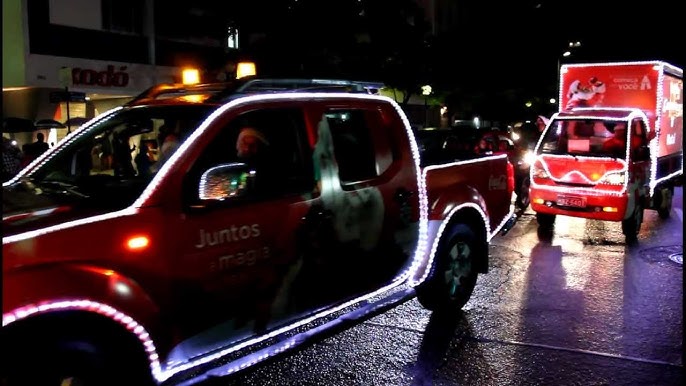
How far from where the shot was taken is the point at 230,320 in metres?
3.90

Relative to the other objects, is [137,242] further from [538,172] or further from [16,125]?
[16,125]

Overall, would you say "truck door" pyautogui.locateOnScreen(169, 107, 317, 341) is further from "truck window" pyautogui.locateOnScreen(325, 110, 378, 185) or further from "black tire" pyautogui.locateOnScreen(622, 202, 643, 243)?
"black tire" pyautogui.locateOnScreen(622, 202, 643, 243)

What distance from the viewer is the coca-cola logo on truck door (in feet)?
65.4

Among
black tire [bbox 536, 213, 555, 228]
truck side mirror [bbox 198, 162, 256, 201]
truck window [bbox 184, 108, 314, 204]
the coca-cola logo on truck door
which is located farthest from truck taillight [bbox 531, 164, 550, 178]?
the coca-cola logo on truck door

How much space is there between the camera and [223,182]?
150 inches

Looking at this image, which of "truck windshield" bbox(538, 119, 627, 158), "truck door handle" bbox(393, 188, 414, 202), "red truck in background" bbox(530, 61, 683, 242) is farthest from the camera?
"truck windshield" bbox(538, 119, 627, 158)

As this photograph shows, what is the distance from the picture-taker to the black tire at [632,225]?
32.2 ft

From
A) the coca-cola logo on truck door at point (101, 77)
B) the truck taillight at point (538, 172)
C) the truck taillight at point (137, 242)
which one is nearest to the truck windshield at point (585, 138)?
the truck taillight at point (538, 172)

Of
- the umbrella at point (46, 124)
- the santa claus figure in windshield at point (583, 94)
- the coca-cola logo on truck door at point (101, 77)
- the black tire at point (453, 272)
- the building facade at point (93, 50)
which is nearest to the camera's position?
the black tire at point (453, 272)

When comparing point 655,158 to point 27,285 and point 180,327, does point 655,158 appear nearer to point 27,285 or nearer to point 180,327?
point 180,327

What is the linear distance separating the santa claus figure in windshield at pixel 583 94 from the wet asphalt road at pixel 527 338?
5559mm

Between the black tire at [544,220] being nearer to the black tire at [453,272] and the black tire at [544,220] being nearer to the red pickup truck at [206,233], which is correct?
the black tire at [453,272]

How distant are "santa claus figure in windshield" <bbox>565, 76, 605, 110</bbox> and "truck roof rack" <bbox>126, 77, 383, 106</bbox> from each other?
9233 millimetres

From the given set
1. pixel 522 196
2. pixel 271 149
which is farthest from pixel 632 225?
pixel 271 149
